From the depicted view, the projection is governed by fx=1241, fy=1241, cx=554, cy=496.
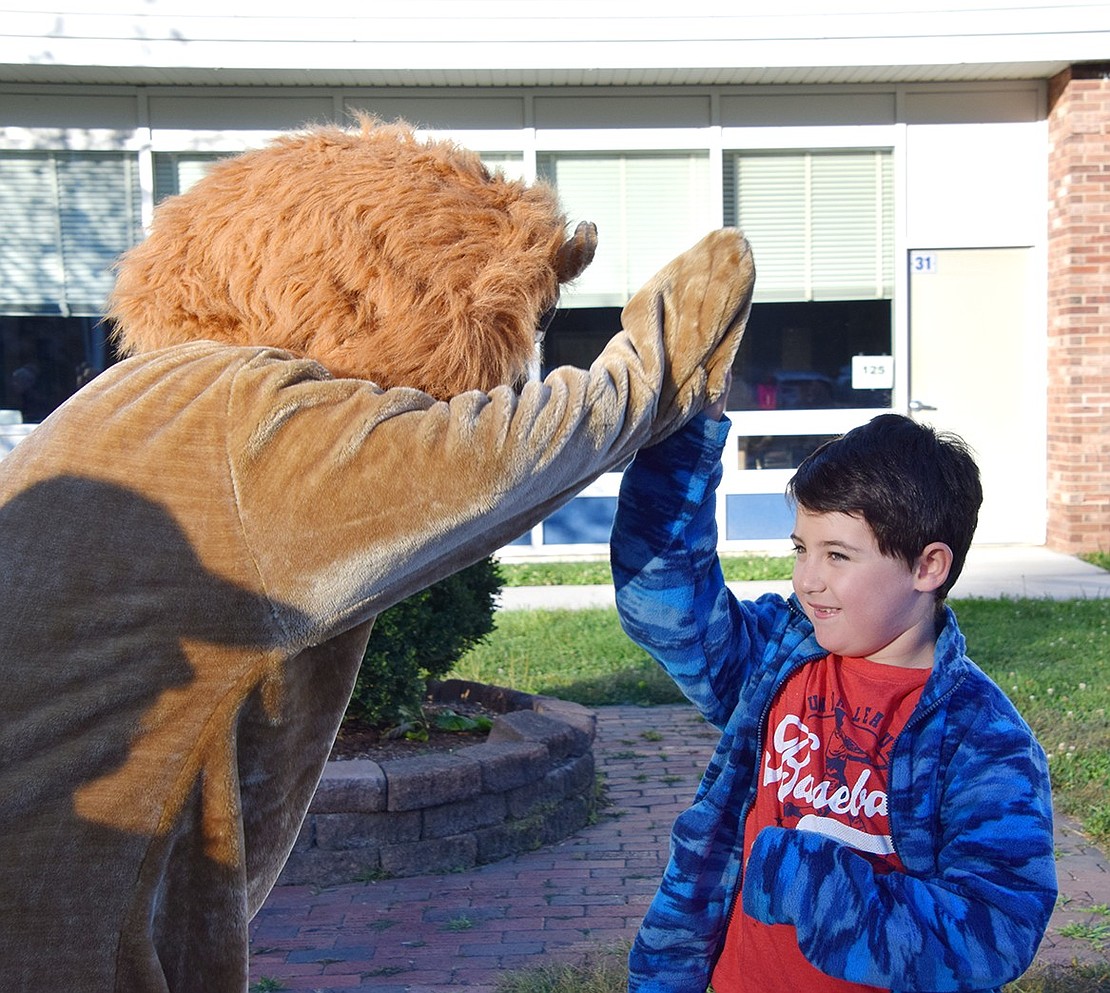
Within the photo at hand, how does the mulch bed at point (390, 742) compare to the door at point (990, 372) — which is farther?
the door at point (990, 372)

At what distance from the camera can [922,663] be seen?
1.89m

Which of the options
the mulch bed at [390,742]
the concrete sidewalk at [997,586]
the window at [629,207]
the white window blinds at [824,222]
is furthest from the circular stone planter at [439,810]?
the white window blinds at [824,222]

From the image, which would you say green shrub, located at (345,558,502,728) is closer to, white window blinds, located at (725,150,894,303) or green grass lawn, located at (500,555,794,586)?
green grass lawn, located at (500,555,794,586)

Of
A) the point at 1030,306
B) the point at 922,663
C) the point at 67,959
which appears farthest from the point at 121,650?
the point at 1030,306

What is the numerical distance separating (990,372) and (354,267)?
1000 centimetres

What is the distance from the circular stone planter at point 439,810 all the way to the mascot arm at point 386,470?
309 cm

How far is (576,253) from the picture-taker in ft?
5.45

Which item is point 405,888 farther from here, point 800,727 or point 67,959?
point 67,959

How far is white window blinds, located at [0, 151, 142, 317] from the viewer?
10102mm

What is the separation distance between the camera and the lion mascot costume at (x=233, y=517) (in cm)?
131

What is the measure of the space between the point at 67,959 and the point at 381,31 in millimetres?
9031

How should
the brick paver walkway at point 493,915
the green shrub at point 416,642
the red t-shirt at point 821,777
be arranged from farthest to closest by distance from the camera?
the green shrub at point 416,642 < the brick paver walkway at point 493,915 < the red t-shirt at point 821,777

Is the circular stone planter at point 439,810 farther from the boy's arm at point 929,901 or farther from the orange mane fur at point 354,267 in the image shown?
the orange mane fur at point 354,267

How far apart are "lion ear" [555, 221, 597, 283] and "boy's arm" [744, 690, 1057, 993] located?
30.8 inches
